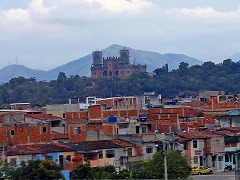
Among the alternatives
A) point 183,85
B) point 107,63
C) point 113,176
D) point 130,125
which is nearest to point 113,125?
point 130,125

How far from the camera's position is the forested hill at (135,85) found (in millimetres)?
130675

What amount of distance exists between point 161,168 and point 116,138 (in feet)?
30.2

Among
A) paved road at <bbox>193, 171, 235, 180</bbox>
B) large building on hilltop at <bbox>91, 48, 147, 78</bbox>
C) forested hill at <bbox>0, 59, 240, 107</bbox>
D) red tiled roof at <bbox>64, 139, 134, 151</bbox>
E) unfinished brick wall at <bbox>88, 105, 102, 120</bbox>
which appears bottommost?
paved road at <bbox>193, 171, 235, 180</bbox>

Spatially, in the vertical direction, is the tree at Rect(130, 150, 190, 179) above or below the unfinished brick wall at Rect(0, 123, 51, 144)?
below

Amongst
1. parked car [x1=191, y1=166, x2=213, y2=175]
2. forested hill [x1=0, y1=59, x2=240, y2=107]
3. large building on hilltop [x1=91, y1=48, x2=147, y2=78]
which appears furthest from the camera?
large building on hilltop [x1=91, y1=48, x2=147, y2=78]

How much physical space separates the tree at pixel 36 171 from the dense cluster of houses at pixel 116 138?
3.11 m

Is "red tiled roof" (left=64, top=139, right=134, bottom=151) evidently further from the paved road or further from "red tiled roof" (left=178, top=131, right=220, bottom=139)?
"red tiled roof" (left=178, top=131, right=220, bottom=139)

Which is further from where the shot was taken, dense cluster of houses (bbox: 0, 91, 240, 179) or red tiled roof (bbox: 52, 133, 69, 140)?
red tiled roof (bbox: 52, 133, 69, 140)

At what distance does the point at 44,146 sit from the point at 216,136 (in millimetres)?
10525

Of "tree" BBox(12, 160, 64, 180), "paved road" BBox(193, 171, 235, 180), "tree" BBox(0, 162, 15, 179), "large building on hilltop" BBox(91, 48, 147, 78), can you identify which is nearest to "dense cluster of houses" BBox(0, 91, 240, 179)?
"paved road" BBox(193, 171, 235, 180)

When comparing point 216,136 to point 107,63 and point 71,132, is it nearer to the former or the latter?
point 71,132

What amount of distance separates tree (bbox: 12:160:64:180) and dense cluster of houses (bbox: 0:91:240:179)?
3108 mm

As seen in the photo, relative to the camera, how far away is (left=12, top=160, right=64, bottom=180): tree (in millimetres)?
30500

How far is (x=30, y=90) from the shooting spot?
13675 centimetres
